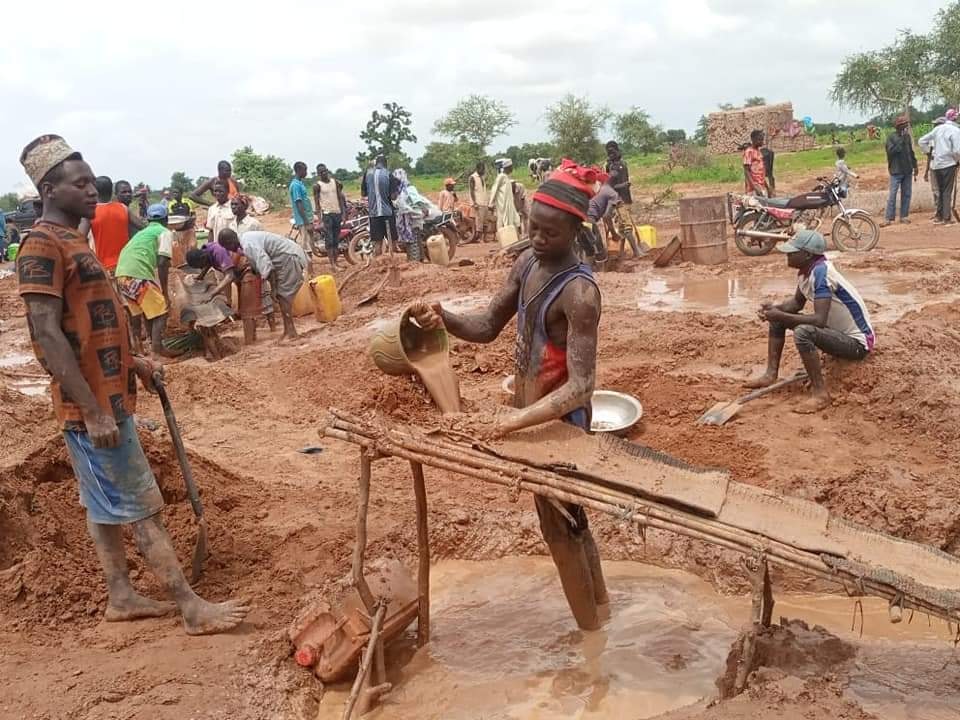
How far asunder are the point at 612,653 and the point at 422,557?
3.00 ft

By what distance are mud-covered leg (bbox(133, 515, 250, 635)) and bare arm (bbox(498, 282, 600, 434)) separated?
1.41 meters

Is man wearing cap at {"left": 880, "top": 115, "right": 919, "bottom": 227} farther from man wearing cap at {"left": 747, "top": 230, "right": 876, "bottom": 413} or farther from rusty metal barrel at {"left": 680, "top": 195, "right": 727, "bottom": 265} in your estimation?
man wearing cap at {"left": 747, "top": 230, "right": 876, "bottom": 413}

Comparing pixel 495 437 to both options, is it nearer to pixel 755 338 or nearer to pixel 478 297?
pixel 755 338

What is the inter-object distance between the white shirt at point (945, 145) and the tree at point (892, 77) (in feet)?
61.4

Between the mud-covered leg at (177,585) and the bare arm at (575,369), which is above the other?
the bare arm at (575,369)

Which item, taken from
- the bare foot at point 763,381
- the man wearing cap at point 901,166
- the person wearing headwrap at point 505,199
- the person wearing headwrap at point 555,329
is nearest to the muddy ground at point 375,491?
the bare foot at point 763,381

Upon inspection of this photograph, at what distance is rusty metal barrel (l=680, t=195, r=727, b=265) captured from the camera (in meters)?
11.0

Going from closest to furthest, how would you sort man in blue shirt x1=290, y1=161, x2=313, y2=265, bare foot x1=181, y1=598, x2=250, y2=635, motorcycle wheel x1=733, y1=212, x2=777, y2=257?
bare foot x1=181, y1=598, x2=250, y2=635 → motorcycle wheel x1=733, y1=212, x2=777, y2=257 → man in blue shirt x1=290, y1=161, x2=313, y2=265

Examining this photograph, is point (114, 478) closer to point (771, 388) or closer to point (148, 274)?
point (771, 388)

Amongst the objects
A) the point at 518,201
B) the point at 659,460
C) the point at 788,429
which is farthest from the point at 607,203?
the point at 659,460

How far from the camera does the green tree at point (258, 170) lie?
28.9m

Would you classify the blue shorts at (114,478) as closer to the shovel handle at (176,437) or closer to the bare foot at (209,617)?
the shovel handle at (176,437)

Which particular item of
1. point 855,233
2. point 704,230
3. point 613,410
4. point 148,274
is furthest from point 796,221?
point 148,274

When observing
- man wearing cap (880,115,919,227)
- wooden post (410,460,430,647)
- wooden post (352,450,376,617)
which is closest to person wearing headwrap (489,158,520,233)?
man wearing cap (880,115,919,227)
